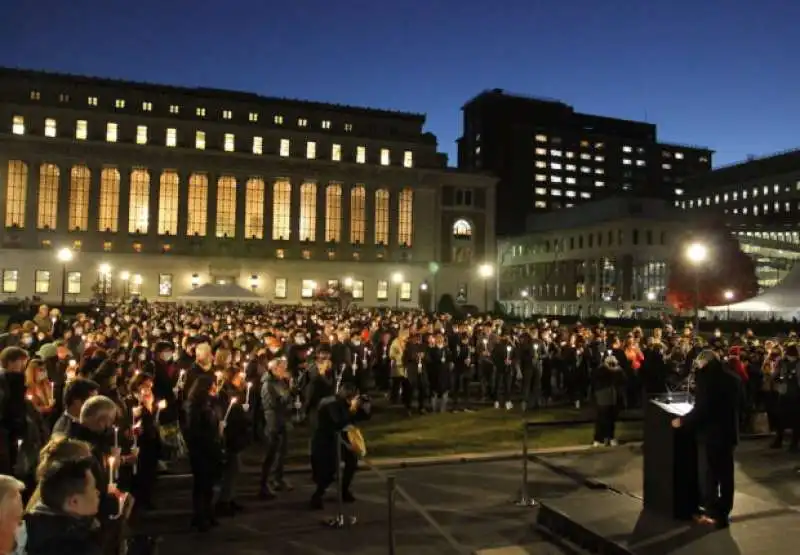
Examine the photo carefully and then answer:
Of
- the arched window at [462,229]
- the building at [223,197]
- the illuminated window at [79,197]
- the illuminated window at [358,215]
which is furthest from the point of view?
the arched window at [462,229]

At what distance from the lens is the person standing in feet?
26.2

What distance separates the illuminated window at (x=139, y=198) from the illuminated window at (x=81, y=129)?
255 inches

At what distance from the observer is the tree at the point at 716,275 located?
7381 cm

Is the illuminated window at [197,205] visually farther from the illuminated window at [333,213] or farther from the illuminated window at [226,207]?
the illuminated window at [333,213]

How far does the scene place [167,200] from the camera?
83.6m

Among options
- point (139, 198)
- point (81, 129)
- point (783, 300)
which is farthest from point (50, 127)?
point (783, 300)

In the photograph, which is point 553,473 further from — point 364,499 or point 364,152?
point 364,152

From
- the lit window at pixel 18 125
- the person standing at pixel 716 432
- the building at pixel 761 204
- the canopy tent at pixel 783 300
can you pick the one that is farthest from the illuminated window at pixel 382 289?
the person standing at pixel 716 432

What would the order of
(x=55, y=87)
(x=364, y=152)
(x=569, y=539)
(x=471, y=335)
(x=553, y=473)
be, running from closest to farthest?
(x=569, y=539), (x=553, y=473), (x=471, y=335), (x=55, y=87), (x=364, y=152)

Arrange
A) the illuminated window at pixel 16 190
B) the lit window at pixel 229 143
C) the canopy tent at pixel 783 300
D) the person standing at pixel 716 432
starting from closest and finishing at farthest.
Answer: the person standing at pixel 716 432, the canopy tent at pixel 783 300, the illuminated window at pixel 16 190, the lit window at pixel 229 143

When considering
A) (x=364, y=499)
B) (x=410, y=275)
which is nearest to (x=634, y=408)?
(x=364, y=499)

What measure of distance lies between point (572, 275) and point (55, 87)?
66.3 meters

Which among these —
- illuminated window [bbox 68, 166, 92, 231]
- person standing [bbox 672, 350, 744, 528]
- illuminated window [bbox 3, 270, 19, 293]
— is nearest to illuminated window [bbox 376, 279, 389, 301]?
illuminated window [bbox 68, 166, 92, 231]

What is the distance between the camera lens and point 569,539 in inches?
333
